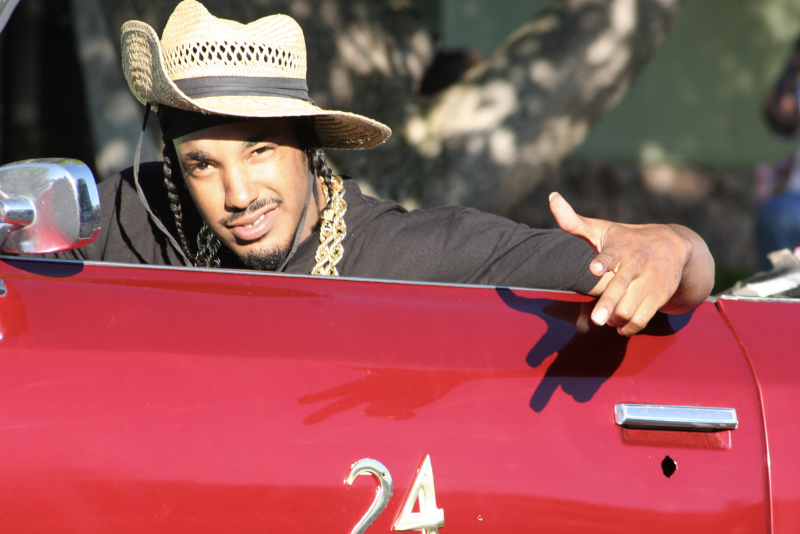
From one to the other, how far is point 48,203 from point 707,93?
7.88 m

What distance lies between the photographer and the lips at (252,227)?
2.15 m

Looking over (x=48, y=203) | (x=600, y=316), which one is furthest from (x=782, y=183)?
(x=48, y=203)

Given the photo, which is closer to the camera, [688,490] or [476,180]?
[688,490]

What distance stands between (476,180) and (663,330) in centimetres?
272

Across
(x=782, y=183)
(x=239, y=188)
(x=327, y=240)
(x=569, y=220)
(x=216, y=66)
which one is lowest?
(x=782, y=183)

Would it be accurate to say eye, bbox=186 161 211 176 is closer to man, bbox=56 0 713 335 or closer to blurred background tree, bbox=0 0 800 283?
man, bbox=56 0 713 335

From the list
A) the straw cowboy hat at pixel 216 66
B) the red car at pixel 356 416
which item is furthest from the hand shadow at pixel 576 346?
the straw cowboy hat at pixel 216 66

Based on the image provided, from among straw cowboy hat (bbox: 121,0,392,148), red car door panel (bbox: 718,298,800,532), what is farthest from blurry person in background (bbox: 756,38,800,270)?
straw cowboy hat (bbox: 121,0,392,148)

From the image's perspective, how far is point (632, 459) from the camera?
4.51ft

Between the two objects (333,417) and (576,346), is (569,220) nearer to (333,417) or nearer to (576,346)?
(576,346)

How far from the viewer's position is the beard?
2.17 metres

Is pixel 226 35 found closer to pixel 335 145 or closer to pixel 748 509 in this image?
pixel 335 145

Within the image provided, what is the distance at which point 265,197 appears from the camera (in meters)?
2.17

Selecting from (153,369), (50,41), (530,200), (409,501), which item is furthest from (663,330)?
(50,41)
